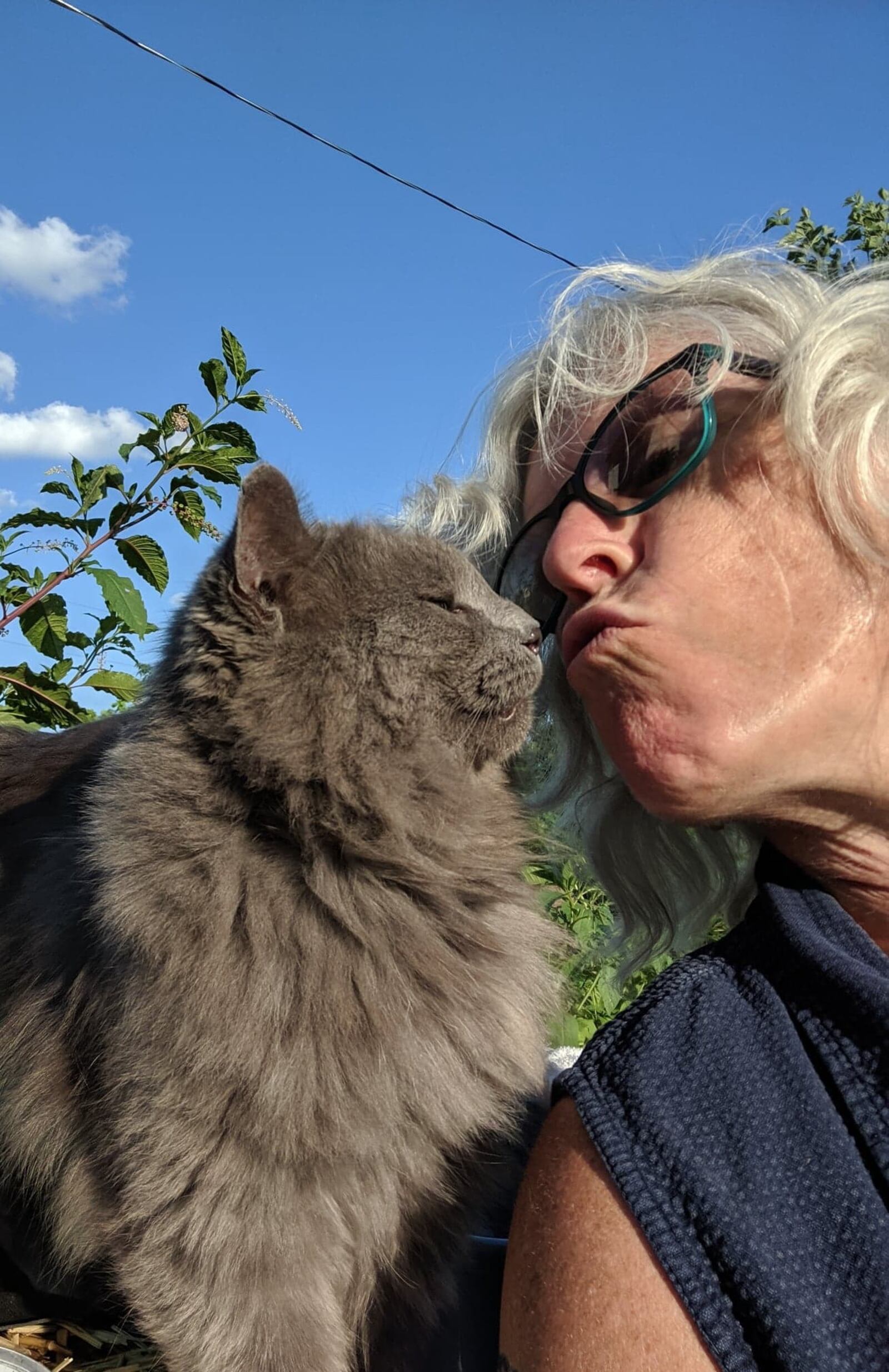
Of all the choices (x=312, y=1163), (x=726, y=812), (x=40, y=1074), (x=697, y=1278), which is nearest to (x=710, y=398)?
(x=726, y=812)

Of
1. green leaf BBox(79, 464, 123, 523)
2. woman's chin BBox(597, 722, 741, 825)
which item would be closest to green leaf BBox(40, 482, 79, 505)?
green leaf BBox(79, 464, 123, 523)

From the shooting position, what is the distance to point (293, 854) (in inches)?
83.4

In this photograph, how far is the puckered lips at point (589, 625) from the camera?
179 cm

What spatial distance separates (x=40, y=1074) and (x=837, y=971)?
1587 mm

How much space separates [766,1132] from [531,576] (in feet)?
4.52

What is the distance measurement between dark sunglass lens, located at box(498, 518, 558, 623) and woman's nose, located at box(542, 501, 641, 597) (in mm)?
275

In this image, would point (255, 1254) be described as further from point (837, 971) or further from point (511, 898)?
point (837, 971)

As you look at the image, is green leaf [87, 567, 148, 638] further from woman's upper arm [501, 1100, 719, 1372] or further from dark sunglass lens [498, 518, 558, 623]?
woman's upper arm [501, 1100, 719, 1372]

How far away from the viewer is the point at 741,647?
1.71 m

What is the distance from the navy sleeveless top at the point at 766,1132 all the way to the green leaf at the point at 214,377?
199 cm

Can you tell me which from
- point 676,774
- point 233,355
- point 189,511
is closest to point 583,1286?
point 676,774

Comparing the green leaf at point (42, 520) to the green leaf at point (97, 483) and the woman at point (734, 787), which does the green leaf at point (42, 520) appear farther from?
the woman at point (734, 787)

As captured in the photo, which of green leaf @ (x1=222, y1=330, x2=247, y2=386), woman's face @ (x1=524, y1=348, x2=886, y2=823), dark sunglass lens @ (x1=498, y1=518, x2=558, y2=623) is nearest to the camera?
woman's face @ (x1=524, y1=348, x2=886, y2=823)

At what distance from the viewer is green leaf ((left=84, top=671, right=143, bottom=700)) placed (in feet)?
10.2
